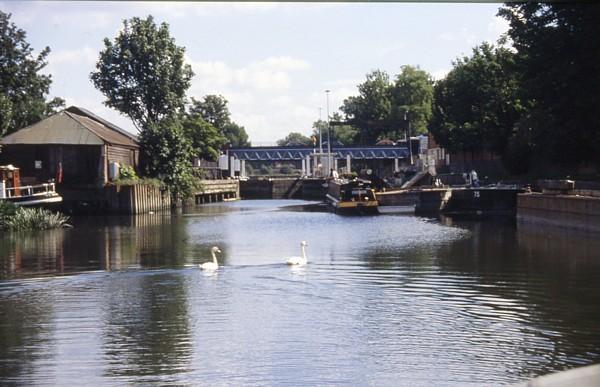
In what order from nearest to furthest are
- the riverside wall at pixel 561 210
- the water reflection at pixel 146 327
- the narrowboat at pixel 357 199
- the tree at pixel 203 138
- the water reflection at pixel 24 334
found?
the water reflection at pixel 24 334
the water reflection at pixel 146 327
the riverside wall at pixel 561 210
the narrowboat at pixel 357 199
the tree at pixel 203 138

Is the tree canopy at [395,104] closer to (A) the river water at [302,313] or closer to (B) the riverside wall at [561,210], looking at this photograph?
(B) the riverside wall at [561,210]

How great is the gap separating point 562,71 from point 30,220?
28.9 m

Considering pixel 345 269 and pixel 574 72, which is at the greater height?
pixel 574 72

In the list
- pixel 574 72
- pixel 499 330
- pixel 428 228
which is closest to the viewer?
pixel 499 330

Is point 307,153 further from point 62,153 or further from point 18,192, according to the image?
point 18,192

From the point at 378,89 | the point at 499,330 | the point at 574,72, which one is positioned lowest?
the point at 499,330

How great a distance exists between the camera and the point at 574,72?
43250 mm

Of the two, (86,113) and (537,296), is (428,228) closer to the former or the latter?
(537,296)

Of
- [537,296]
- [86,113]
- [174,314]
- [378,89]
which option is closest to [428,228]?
[537,296]

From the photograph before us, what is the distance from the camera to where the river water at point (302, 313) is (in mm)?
14438

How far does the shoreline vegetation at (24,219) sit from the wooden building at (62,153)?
14.2 meters

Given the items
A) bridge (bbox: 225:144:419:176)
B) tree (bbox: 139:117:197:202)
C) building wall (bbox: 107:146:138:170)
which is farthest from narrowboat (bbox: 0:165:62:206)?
bridge (bbox: 225:144:419:176)

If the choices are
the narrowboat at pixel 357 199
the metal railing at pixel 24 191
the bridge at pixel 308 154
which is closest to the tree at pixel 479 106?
the narrowboat at pixel 357 199

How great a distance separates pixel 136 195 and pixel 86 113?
17157 millimetres
